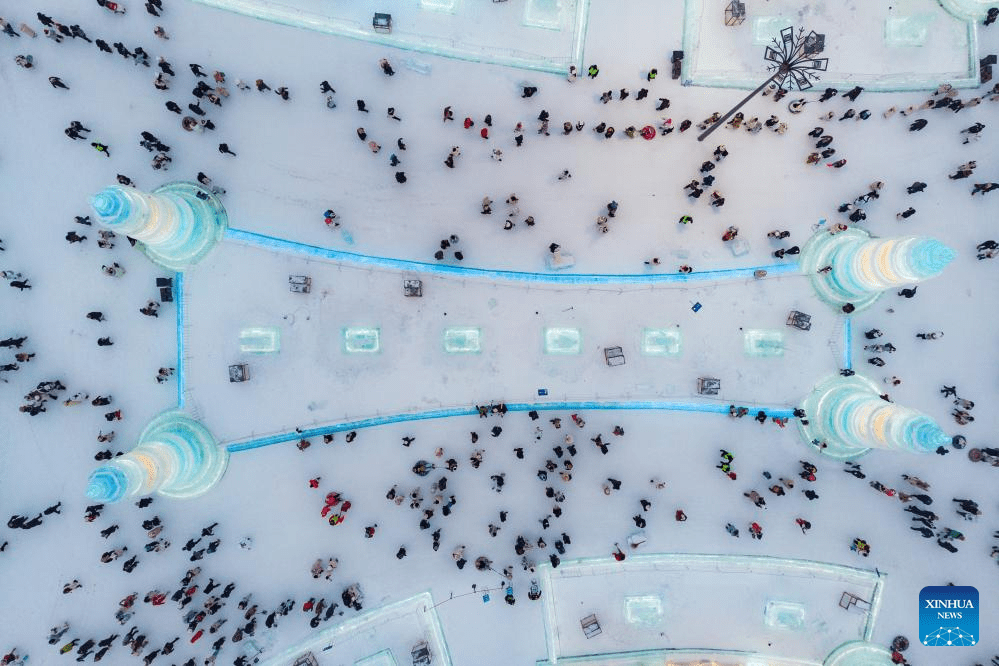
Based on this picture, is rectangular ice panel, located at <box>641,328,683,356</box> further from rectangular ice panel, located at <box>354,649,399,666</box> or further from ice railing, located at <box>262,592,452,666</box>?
rectangular ice panel, located at <box>354,649,399,666</box>

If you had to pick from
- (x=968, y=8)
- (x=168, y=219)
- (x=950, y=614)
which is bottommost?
(x=950, y=614)

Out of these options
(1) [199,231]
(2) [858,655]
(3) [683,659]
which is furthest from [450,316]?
(2) [858,655]

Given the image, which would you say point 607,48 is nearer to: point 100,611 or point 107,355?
point 107,355

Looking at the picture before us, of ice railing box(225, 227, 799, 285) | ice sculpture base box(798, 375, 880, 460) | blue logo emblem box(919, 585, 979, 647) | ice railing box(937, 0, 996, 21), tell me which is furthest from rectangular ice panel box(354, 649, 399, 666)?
ice railing box(937, 0, 996, 21)

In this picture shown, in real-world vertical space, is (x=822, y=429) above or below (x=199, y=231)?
below

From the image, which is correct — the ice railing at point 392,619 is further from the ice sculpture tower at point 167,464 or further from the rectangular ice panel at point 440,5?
the rectangular ice panel at point 440,5

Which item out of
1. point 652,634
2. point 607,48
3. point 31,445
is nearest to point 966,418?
point 652,634

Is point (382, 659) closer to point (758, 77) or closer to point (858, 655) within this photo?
point (858, 655)
